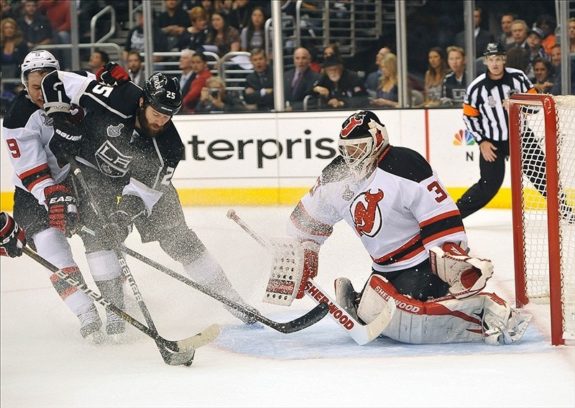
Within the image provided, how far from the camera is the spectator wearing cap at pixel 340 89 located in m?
8.88

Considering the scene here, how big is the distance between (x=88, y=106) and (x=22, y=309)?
1261 millimetres

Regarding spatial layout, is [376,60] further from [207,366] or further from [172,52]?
[207,366]

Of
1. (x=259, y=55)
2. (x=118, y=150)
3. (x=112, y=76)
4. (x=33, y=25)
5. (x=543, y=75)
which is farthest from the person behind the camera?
(x=33, y=25)

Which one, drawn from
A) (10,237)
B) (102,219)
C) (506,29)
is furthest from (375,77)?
(10,237)

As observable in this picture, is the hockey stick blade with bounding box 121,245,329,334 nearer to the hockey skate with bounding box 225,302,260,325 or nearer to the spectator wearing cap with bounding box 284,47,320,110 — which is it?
the hockey skate with bounding box 225,302,260,325

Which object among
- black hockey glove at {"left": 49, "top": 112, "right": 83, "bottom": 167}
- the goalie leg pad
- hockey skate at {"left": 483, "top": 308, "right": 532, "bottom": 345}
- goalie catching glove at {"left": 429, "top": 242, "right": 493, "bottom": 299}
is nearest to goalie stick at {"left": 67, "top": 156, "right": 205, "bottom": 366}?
black hockey glove at {"left": 49, "top": 112, "right": 83, "bottom": 167}

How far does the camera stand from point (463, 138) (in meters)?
8.38

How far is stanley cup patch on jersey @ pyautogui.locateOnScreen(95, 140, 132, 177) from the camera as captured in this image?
481 centimetres

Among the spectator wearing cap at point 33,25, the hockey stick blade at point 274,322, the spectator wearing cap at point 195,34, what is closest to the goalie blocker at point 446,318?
the hockey stick blade at point 274,322

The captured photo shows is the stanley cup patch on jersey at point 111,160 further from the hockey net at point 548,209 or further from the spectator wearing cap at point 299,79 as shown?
the spectator wearing cap at point 299,79

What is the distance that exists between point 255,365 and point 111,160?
1061mm

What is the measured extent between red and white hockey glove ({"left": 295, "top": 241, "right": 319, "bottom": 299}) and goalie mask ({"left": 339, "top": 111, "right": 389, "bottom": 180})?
36 centimetres

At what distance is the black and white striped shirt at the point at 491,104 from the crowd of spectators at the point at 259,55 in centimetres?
132

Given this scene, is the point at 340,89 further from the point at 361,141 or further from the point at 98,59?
the point at 361,141
